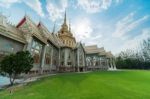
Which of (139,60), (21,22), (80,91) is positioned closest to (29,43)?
(21,22)

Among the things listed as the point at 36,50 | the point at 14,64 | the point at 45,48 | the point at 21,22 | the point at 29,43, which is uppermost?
the point at 21,22

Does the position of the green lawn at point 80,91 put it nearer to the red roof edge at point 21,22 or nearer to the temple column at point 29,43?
the temple column at point 29,43

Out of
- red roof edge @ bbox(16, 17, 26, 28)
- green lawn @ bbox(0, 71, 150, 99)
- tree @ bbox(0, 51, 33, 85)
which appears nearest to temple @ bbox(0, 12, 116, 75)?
red roof edge @ bbox(16, 17, 26, 28)

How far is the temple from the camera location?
2189 centimetres

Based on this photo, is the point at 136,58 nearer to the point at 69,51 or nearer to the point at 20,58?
the point at 69,51

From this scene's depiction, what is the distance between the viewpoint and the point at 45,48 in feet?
106

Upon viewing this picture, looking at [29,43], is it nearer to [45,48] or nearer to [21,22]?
[21,22]

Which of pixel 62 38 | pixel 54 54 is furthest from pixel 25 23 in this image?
pixel 62 38

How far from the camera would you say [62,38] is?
5634 centimetres

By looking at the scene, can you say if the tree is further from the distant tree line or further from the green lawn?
the distant tree line

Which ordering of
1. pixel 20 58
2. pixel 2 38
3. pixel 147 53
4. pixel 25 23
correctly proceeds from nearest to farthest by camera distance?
1. pixel 20 58
2. pixel 2 38
3. pixel 25 23
4. pixel 147 53

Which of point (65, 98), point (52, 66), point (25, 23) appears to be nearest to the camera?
point (65, 98)

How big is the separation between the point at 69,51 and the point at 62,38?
1154 centimetres

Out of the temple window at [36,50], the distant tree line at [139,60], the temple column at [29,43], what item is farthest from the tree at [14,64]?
the distant tree line at [139,60]
